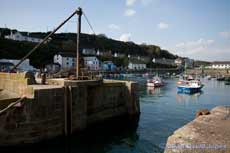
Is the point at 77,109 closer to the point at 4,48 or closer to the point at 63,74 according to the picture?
the point at 63,74

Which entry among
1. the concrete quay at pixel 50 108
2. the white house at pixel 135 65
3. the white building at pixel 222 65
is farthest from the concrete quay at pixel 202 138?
the white building at pixel 222 65

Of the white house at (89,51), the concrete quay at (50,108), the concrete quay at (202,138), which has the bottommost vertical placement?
the concrete quay at (50,108)

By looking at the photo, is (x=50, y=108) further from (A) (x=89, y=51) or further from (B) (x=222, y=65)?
(B) (x=222, y=65)

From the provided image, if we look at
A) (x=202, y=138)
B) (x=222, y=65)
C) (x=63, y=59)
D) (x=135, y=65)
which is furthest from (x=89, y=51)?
(x=202, y=138)

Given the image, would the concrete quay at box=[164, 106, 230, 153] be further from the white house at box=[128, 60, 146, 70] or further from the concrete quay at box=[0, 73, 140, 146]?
the white house at box=[128, 60, 146, 70]

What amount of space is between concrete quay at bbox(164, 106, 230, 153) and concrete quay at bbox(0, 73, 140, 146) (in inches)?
427

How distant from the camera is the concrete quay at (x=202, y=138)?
3979 millimetres

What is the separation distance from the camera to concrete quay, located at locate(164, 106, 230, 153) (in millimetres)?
3979

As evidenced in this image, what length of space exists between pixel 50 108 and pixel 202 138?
11.6 m

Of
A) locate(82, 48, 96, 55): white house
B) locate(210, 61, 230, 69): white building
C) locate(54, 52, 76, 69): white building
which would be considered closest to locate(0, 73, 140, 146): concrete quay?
locate(54, 52, 76, 69): white building

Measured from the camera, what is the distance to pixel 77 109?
50.8 ft

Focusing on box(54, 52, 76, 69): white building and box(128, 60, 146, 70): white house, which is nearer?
box(54, 52, 76, 69): white building

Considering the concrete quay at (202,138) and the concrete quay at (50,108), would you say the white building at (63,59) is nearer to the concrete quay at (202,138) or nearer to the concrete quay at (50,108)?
the concrete quay at (50,108)

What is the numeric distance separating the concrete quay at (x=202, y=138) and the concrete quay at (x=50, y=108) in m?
10.9
